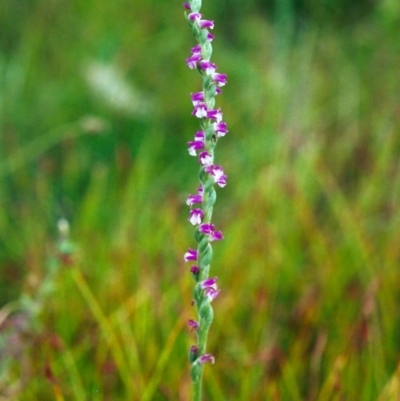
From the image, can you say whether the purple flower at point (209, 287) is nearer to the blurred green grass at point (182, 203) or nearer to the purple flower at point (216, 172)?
the purple flower at point (216, 172)

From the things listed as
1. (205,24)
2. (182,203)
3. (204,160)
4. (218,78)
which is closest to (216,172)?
(204,160)

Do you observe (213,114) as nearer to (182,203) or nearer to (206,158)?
(206,158)

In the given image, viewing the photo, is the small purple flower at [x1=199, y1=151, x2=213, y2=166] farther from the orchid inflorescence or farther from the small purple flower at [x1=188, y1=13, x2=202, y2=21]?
the small purple flower at [x1=188, y1=13, x2=202, y2=21]

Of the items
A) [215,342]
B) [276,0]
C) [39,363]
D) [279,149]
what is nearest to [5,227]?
[39,363]

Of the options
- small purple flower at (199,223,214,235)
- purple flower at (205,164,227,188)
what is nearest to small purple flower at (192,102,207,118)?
purple flower at (205,164,227,188)

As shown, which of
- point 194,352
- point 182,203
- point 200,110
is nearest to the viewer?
point 200,110
